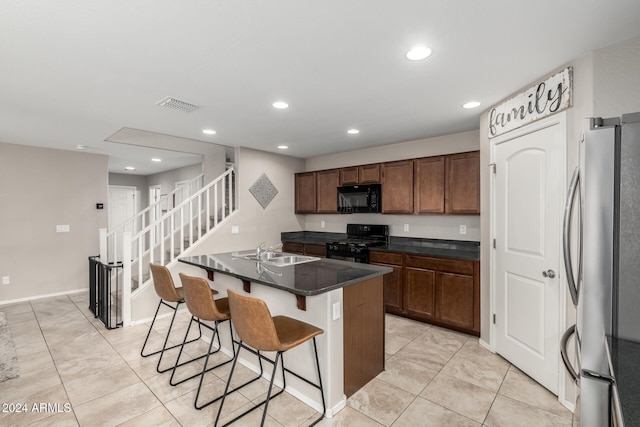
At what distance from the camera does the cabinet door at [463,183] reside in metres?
3.71

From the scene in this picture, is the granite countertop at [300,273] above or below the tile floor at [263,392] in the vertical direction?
above

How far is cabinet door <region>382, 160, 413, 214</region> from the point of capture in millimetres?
4344

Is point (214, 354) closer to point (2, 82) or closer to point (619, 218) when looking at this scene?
point (2, 82)

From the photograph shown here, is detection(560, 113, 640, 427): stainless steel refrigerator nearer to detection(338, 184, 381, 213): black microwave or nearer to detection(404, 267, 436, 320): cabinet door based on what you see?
detection(404, 267, 436, 320): cabinet door

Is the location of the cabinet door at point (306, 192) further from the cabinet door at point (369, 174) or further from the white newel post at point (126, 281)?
the white newel post at point (126, 281)

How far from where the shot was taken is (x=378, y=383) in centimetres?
250

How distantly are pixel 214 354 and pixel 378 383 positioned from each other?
1625 mm

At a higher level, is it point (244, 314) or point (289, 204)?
point (289, 204)

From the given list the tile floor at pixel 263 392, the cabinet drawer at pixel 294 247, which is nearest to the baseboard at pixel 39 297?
the tile floor at pixel 263 392

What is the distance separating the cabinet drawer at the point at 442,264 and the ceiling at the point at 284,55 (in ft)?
5.31

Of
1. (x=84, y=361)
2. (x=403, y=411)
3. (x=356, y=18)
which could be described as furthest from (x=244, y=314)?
(x=84, y=361)

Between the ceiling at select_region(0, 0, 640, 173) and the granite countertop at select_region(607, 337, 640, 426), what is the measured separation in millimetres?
1578

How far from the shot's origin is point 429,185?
4.14 m

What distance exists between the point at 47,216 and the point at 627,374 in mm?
6833
